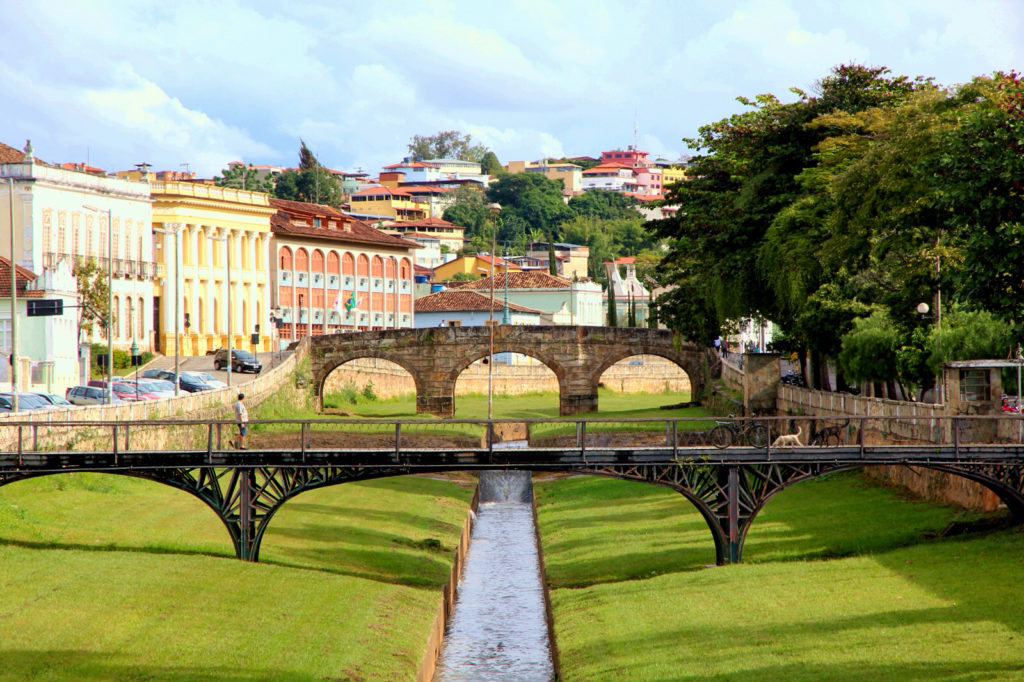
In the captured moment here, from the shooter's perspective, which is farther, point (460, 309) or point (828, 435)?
point (460, 309)

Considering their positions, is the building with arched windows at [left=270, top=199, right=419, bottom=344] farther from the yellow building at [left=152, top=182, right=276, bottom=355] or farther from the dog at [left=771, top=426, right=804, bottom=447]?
the dog at [left=771, top=426, right=804, bottom=447]

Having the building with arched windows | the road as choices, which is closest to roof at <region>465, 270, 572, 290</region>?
the building with arched windows

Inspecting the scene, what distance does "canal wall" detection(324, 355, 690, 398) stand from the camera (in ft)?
331

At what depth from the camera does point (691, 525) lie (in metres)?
43.9

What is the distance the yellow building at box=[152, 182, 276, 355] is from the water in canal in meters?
49.6

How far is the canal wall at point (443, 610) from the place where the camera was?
2950cm

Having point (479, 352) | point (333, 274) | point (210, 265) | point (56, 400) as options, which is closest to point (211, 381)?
point (479, 352)

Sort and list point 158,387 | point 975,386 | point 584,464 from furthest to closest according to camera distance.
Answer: point 158,387
point 975,386
point 584,464

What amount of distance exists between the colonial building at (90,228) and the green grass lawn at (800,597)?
144ft

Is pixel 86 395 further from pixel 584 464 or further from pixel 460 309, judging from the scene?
pixel 460 309

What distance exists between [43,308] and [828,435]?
35656mm

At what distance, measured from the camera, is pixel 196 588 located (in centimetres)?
3238

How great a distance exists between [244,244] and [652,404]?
106 ft

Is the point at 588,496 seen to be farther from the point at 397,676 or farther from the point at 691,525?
the point at 397,676
